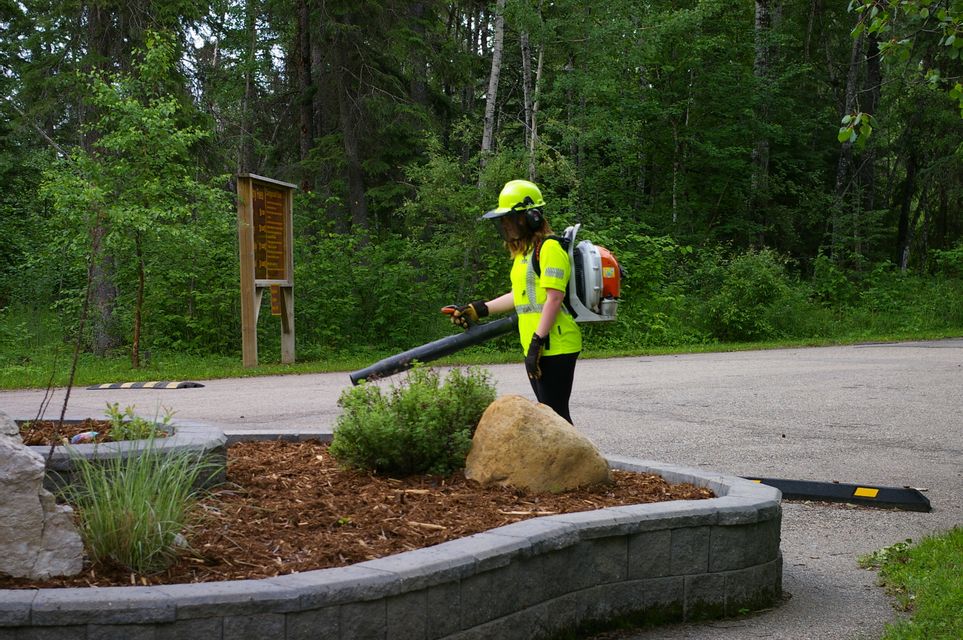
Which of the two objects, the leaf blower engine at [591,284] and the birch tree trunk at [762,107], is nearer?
the leaf blower engine at [591,284]

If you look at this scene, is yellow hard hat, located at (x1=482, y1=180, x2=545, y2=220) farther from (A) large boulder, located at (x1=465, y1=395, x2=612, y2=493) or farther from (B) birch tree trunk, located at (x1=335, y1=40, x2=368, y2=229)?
(B) birch tree trunk, located at (x1=335, y1=40, x2=368, y2=229)

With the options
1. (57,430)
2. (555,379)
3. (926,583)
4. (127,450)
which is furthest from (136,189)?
(926,583)

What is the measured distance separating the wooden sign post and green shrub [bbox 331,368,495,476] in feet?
39.2

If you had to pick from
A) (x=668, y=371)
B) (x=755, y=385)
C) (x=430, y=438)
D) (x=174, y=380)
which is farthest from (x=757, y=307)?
(x=430, y=438)

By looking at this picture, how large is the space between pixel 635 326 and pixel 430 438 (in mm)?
17420

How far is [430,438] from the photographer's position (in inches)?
208

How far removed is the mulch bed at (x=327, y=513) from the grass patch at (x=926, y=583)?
1.07 metres

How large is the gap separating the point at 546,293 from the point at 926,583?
2550 millimetres

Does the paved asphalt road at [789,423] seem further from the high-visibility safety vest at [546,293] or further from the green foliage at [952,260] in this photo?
the green foliage at [952,260]

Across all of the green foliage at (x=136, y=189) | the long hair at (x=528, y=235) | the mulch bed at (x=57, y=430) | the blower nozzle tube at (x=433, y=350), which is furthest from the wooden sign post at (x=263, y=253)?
the long hair at (x=528, y=235)

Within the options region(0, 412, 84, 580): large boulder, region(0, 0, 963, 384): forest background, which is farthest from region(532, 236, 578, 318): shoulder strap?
region(0, 412, 84, 580): large boulder

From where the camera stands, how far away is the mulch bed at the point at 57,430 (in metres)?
5.20

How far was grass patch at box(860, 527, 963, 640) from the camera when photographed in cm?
432

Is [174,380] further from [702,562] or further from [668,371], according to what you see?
[702,562]
